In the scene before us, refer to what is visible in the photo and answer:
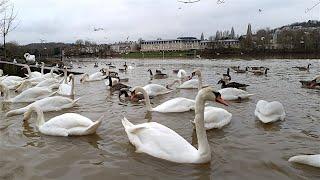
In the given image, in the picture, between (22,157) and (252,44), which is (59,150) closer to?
(22,157)

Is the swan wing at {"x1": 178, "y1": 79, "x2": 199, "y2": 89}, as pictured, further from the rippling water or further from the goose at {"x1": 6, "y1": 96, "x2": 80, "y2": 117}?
the goose at {"x1": 6, "y1": 96, "x2": 80, "y2": 117}

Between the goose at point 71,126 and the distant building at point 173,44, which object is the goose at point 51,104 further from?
the distant building at point 173,44

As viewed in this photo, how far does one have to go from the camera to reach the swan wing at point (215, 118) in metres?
8.65

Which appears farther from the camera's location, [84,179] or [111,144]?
[111,144]

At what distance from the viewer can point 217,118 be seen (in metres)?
8.80

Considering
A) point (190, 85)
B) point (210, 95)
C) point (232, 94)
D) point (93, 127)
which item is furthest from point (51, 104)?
point (190, 85)

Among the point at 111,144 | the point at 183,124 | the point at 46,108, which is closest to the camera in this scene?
the point at 111,144

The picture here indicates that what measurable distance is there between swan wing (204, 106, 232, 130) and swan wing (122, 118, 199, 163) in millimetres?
2111

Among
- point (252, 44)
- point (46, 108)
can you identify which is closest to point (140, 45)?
point (252, 44)

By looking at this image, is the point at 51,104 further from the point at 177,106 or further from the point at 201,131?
the point at 201,131

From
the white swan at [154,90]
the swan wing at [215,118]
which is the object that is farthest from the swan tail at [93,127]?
the white swan at [154,90]

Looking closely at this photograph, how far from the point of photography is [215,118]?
8.74m

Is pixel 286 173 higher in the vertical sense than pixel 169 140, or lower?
lower

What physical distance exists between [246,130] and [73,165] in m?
4.09
